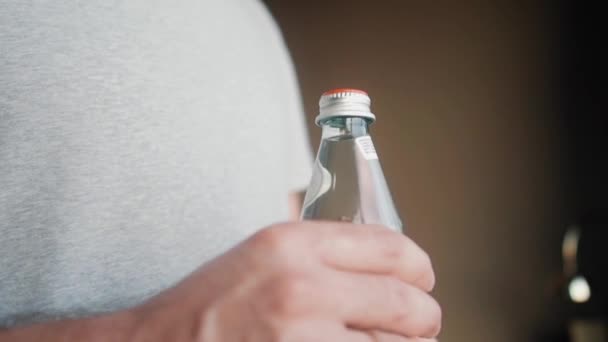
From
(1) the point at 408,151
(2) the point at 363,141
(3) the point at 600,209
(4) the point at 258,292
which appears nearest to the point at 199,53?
(2) the point at 363,141

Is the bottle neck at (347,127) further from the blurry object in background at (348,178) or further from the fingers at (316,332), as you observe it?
the fingers at (316,332)

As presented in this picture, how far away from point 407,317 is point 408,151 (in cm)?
135

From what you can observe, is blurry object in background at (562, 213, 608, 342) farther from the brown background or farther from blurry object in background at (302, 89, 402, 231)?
blurry object in background at (302, 89, 402, 231)

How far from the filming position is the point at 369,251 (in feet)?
0.97

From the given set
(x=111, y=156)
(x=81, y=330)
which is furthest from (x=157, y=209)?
(x=81, y=330)

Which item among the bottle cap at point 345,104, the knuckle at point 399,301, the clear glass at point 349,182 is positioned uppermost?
the bottle cap at point 345,104

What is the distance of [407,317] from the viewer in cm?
31

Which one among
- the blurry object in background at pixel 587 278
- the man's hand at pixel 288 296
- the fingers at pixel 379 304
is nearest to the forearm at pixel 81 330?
the man's hand at pixel 288 296

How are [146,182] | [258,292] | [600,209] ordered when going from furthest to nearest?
[600,209] → [146,182] → [258,292]

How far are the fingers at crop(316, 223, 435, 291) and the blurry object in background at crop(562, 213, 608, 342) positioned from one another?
123cm

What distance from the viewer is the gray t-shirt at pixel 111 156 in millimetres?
440

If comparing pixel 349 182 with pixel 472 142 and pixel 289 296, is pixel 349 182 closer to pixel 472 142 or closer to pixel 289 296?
pixel 289 296

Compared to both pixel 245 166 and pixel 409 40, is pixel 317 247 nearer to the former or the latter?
pixel 245 166

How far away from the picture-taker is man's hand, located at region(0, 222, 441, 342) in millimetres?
270
